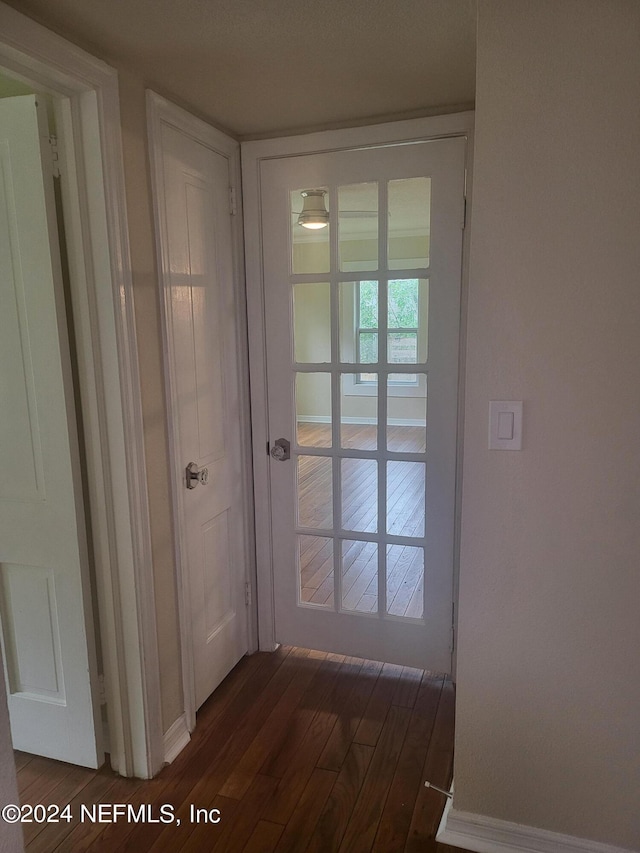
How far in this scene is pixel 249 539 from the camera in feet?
8.04

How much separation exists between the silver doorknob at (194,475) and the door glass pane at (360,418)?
57 cm

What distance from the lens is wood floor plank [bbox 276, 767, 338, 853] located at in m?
1.58

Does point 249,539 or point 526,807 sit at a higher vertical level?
point 249,539

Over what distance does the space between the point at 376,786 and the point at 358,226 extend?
192cm

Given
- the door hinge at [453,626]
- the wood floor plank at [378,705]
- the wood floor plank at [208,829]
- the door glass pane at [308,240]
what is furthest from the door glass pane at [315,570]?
the door glass pane at [308,240]

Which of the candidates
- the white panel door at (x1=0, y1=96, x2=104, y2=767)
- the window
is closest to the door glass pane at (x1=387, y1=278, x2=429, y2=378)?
the window

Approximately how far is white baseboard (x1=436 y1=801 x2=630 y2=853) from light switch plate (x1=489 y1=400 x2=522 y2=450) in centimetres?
105

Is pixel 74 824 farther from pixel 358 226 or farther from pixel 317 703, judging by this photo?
pixel 358 226

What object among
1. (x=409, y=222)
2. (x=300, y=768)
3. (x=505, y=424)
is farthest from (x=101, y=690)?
(x=409, y=222)

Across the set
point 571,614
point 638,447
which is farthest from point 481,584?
point 638,447

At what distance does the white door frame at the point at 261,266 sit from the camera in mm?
1990

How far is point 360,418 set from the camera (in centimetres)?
235

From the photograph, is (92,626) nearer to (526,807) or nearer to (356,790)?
(356,790)

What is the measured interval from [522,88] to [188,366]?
1.27 meters
